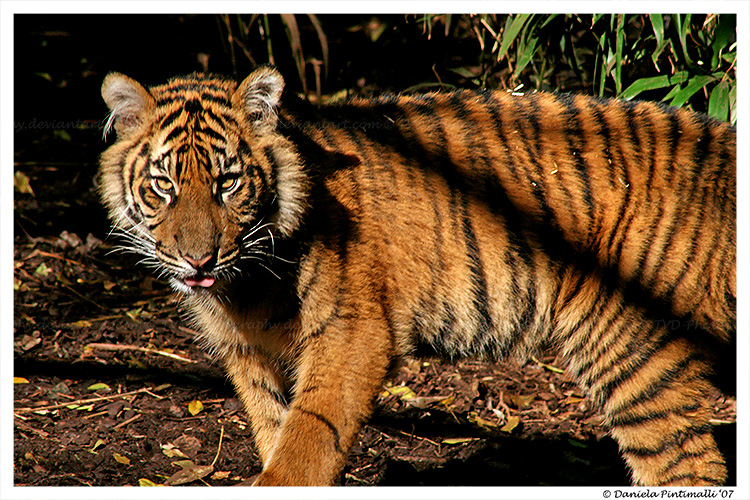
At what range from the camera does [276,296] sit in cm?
254

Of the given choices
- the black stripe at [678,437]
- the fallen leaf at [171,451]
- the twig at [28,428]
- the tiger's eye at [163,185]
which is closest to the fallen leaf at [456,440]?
the black stripe at [678,437]

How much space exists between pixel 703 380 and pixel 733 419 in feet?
4.33

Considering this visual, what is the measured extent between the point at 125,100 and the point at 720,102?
2.65 metres

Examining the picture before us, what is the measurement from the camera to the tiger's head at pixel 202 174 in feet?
7.43

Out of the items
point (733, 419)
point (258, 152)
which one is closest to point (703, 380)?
point (733, 419)

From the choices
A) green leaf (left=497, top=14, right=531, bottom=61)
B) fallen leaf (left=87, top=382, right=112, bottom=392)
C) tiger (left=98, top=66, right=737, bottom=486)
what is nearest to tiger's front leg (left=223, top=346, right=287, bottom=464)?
tiger (left=98, top=66, right=737, bottom=486)

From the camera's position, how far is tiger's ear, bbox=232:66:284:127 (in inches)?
91.6

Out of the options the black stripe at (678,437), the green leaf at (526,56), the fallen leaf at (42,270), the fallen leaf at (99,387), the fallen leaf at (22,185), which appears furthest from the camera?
the fallen leaf at (22,185)

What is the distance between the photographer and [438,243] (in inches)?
108

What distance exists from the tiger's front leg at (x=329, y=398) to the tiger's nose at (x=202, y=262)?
1.50ft

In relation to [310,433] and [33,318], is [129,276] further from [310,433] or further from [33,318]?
[310,433]

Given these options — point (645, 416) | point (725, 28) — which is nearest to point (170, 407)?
point (645, 416)

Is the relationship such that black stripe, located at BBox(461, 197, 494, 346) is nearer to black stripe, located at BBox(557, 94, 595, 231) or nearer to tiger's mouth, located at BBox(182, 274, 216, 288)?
black stripe, located at BBox(557, 94, 595, 231)

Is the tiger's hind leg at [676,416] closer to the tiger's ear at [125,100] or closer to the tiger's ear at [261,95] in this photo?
the tiger's ear at [261,95]
